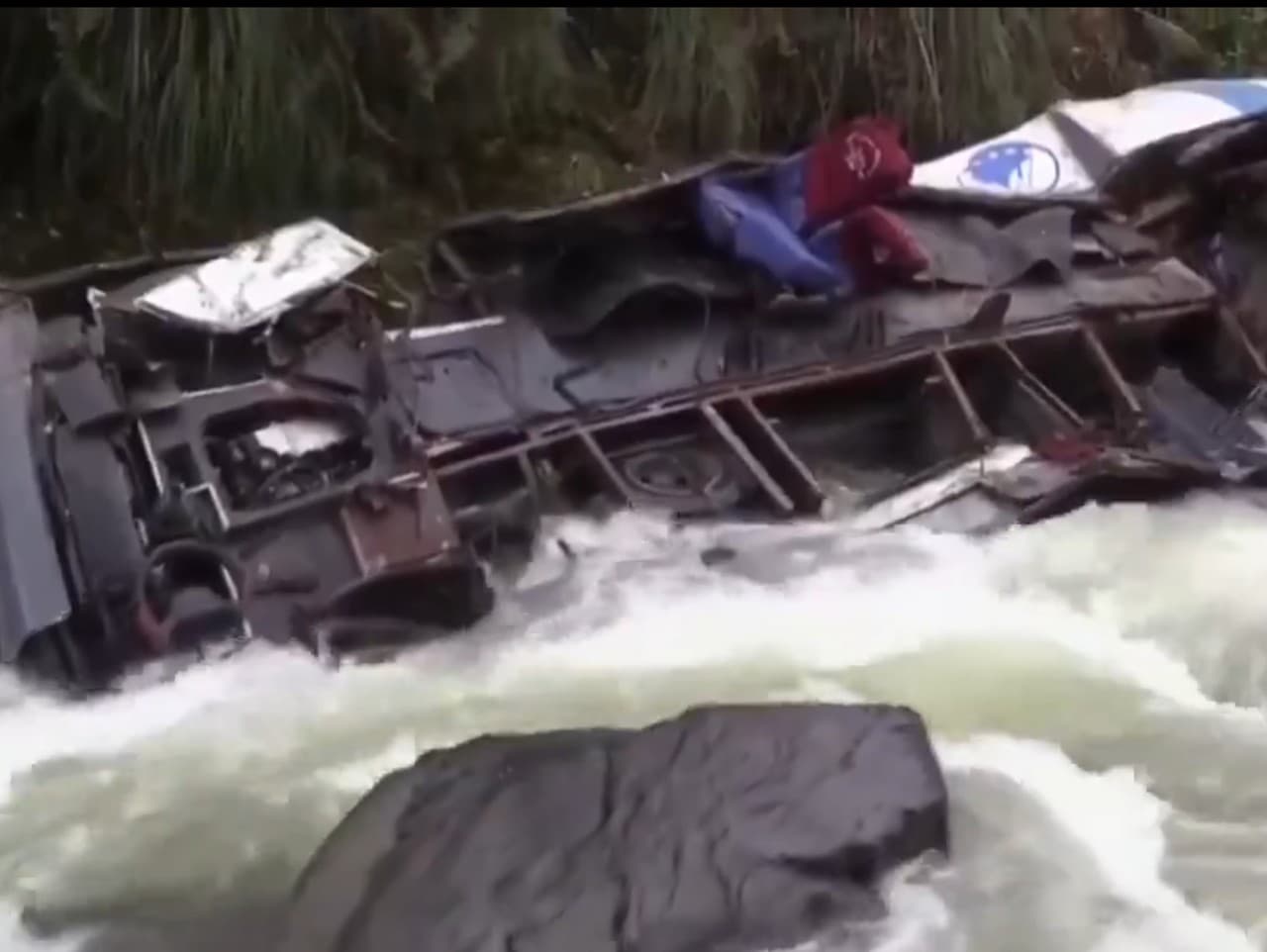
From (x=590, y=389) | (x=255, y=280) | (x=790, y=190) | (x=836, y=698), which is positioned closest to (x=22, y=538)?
(x=255, y=280)

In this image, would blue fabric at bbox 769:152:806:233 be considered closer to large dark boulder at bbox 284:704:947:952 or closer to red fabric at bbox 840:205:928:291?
red fabric at bbox 840:205:928:291

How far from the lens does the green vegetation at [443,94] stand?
549 cm

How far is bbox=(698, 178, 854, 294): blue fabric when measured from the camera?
4.71m

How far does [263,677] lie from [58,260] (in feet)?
7.07

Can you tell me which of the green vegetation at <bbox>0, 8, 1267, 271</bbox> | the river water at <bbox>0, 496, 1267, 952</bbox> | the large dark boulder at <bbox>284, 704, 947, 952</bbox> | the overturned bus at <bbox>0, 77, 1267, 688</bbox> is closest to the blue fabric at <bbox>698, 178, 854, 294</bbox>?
the overturned bus at <bbox>0, 77, 1267, 688</bbox>

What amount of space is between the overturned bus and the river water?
0.34 ft

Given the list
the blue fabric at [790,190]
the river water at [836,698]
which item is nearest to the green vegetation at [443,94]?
the blue fabric at [790,190]

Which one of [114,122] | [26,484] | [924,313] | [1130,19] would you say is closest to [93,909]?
[26,484]

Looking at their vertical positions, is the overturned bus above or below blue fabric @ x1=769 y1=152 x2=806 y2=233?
below

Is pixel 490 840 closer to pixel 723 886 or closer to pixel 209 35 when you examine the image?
pixel 723 886

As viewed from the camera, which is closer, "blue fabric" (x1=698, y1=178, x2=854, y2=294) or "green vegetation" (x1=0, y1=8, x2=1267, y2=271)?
"blue fabric" (x1=698, y1=178, x2=854, y2=294)

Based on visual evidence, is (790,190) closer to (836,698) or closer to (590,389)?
(590,389)

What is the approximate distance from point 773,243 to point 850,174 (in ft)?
0.86

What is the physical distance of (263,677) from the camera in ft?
12.4
